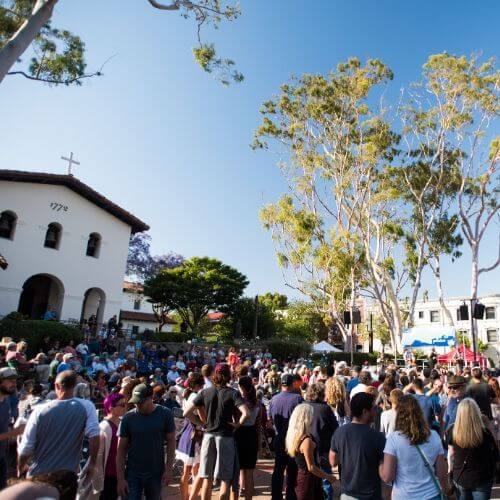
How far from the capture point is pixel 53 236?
822 inches

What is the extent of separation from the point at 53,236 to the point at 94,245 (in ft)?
7.57

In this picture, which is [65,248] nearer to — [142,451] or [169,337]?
[169,337]

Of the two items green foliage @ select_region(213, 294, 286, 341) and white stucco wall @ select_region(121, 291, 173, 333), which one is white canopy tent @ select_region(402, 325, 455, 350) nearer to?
green foliage @ select_region(213, 294, 286, 341)

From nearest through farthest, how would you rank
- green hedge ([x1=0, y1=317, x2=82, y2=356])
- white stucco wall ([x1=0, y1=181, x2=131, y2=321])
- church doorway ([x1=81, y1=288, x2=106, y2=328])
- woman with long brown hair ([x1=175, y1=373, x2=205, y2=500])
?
woman with long brown hair ([x1=175, y1=373, x2=205, y2=500]), green hedge ([x1=0, y1=317, x2=82, y2=356]), white stucco wall ([x1=0, y1=181, x2=131, y2=321]), church doorway ([x1=81, y1=288, x2=106, y2=328])

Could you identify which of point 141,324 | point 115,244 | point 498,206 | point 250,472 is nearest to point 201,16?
point 250,472

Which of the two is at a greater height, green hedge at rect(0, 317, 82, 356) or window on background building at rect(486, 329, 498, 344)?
window on background building at rect(486, 329, 498, 344)

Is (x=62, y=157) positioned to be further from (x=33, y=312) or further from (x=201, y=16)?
(x=201, y=16)

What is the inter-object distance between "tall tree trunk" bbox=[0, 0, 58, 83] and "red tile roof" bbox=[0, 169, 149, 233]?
41.6 feet

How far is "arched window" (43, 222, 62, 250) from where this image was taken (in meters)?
20.6

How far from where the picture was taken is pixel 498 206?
69.3ft

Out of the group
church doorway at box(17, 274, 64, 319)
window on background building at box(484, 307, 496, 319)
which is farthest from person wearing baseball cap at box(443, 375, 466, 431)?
window on background building at box(484, 307, 496, 319)

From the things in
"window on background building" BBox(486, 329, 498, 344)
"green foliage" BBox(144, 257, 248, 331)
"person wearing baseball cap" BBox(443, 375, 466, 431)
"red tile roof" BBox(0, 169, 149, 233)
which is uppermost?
"red tile roof" BBox(0, 169, 149, 233)

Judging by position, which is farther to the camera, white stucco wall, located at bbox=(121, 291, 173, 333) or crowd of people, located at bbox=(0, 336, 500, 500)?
white stucco wall, located at bbox=(121, 291, 173, 333)

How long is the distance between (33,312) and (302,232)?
51.0 feet
